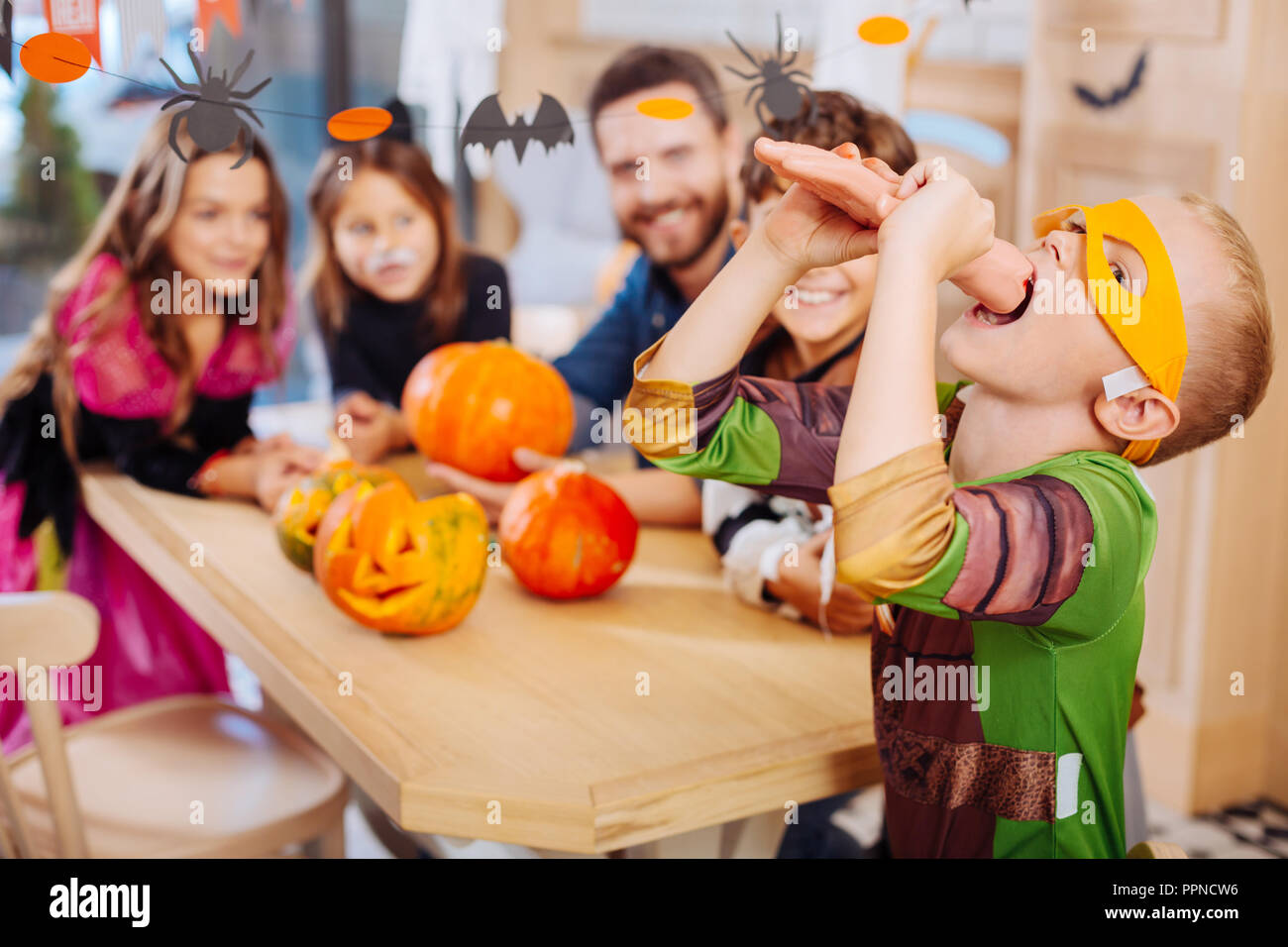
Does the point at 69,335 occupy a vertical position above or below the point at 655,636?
above

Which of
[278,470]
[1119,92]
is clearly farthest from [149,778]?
[1119,92]

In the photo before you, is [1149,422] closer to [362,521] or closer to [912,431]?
[912,431]

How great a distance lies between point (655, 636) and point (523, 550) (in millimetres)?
167

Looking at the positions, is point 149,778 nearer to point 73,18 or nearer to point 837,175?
point 73,18

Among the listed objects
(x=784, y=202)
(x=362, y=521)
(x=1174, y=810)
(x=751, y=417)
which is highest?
(x=784, y=202)

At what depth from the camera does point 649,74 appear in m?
1.59

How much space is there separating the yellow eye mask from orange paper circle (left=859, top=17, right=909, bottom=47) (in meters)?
0.46

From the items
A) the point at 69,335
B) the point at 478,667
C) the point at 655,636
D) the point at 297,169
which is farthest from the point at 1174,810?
the point at 297,169

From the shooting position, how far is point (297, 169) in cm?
430

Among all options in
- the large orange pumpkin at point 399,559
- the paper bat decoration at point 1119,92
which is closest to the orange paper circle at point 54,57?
the large orange pumpkin at point 399,559

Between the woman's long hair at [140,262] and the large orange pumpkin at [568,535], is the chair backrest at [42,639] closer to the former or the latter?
the large orange pumpkin at [568,535]

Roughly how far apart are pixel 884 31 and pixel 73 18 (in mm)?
765

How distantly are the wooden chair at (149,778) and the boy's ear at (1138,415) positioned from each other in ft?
2.88

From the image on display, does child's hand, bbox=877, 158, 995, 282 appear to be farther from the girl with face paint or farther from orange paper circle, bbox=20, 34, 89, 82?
the girl with face paint
